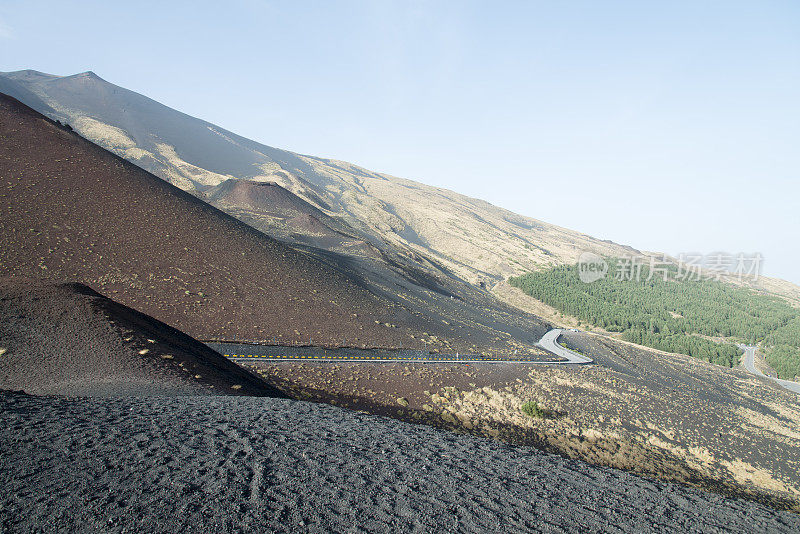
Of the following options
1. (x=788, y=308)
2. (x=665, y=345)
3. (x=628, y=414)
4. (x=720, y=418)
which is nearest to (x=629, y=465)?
(x=628, y=414)

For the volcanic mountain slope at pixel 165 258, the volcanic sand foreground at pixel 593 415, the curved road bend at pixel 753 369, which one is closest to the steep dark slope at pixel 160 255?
the volcanic mountain slope at pixel 165 258

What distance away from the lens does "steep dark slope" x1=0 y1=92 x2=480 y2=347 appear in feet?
82.5

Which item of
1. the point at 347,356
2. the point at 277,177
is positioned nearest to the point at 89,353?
the point at 347,356

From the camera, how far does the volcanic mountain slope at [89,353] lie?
1190cm

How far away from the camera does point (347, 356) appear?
25844mm

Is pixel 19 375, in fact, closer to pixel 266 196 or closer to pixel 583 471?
pixel 583 471

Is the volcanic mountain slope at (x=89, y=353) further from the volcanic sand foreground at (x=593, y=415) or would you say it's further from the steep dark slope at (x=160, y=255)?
the steep dark slope at (x=160, y=255)

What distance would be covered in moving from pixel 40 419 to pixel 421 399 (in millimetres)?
16451

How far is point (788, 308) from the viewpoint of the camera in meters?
99.4

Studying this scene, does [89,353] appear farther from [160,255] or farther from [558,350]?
[558,350]

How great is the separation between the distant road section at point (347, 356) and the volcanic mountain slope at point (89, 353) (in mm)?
6244

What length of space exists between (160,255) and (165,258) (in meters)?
0.50

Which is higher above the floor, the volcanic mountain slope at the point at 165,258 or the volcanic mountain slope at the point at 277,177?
the volcanic mountain slope at the point at 277,177

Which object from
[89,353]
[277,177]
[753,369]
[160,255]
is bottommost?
[89,353]
